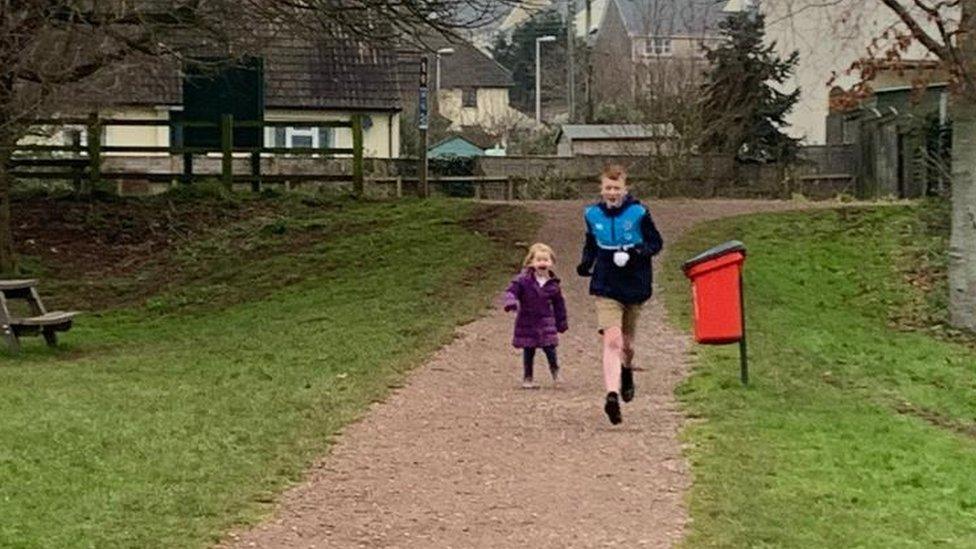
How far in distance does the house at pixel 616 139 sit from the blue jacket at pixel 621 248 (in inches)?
1035

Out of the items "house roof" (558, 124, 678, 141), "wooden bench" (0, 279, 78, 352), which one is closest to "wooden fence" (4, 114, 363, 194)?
"house roof" (558, 124, 678, 141)

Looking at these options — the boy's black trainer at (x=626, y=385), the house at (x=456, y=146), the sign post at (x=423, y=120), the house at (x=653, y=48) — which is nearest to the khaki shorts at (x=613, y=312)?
the boy's black trainer at (x=626, y=385)

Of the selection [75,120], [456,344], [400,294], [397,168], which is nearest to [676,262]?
[400,294]

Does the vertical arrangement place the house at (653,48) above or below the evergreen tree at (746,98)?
above

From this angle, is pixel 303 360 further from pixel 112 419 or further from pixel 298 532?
pixel 298 532

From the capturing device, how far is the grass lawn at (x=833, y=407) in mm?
7906

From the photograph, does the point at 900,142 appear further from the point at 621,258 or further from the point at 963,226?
the point at 621,258

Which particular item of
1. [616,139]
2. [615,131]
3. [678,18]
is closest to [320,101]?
[615,131]

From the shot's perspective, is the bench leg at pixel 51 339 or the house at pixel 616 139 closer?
the bench leg at pixel 51 339

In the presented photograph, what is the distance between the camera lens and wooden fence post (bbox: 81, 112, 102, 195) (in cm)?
2920

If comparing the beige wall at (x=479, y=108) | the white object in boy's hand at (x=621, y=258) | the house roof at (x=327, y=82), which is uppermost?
the beige wall at (x=479, y=108)

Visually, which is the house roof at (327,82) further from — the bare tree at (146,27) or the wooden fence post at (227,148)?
the bare tree at (146,27)

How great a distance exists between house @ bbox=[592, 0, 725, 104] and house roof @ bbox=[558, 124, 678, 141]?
0.94m

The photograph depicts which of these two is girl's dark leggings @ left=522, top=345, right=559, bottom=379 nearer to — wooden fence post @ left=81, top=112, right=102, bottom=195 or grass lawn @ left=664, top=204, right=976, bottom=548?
grass lawn @ left=664, top=204, right=976, bottom=548
